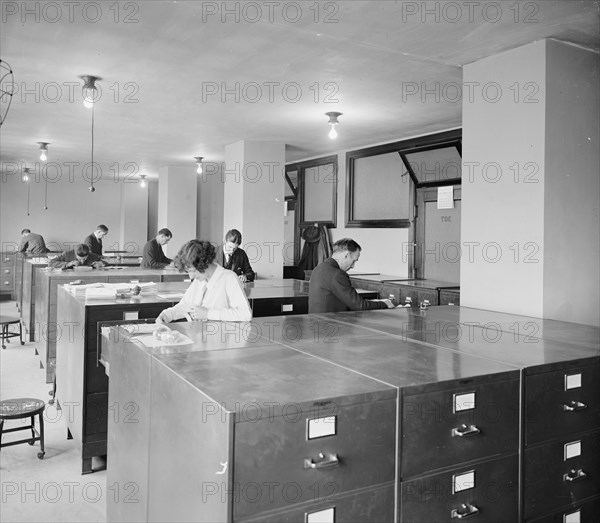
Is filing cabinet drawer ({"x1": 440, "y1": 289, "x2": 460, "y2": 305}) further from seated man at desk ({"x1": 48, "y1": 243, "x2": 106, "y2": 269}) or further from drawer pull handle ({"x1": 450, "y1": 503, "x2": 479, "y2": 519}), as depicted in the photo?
seated man at desk ({"x1": 48, "y1": 243, "x2": 106, "y2": 269})

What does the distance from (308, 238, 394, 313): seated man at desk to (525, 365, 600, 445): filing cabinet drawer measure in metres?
1.87

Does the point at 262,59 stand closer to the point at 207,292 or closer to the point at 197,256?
the point at 197,256

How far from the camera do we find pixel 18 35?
3.95 m

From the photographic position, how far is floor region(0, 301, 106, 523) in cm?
326

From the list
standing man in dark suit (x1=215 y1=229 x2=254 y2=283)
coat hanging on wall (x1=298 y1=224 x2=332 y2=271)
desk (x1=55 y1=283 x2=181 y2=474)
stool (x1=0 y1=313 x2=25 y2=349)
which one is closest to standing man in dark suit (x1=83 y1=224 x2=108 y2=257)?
stool (x1=0 y1=313 x2=25 y2=349)

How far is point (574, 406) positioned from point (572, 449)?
183 mm

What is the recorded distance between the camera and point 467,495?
206 centimetres

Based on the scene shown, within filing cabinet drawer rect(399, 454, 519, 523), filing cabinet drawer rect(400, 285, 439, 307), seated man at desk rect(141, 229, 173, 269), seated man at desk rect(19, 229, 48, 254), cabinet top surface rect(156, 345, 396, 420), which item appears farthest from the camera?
seated man at desk rect(19, 229, 48, 254)

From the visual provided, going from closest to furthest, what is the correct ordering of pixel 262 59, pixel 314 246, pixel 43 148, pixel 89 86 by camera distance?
pixel 262 59
pixel 89 86
pixel 43 148
pixel 314 246

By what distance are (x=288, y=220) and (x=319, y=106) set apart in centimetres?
476

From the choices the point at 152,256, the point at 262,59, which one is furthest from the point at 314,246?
the point at 262,59

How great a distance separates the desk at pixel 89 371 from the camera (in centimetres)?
381

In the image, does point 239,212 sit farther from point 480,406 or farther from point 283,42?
point 480,406

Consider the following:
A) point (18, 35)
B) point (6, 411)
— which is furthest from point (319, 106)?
point (6, 411)
